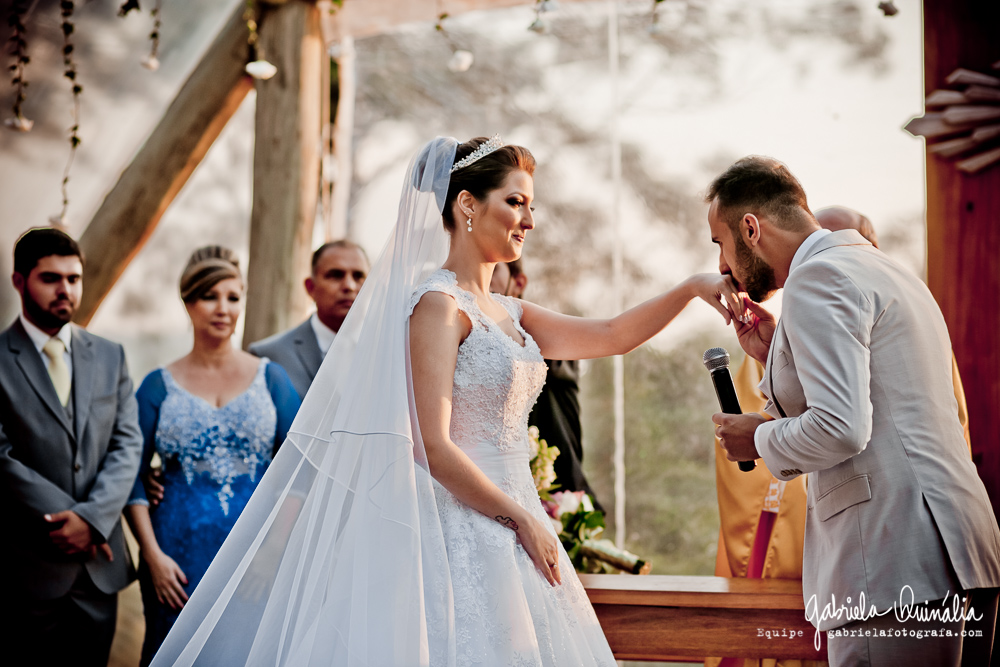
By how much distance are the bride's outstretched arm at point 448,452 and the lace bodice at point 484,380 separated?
0.26 ft

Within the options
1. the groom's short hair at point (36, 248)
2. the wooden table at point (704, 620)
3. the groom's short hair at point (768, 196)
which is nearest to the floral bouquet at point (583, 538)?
the wooden table at point (704, 620)

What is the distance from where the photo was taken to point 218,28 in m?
5.04

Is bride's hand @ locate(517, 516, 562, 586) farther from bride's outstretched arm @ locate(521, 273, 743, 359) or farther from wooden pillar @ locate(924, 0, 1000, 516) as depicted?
wooden pillar @ locate(924, 0, 1000, 516)

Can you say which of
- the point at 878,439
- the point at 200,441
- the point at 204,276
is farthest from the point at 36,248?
the point at 878,439

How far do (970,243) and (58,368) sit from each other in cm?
378

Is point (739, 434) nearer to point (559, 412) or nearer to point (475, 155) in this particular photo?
point (475, 155)

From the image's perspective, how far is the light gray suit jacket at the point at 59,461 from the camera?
292 centimetres

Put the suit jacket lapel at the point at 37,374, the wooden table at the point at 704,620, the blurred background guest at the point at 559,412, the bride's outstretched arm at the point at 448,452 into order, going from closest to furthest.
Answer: the bride's outstretched arm at the point at 448,452 < the wooden table at the point at 704,620 < the suit jacket lapel at the point at 37,374 < the blurred background guest at the point at 559,412

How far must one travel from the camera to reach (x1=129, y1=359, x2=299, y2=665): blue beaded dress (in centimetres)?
308

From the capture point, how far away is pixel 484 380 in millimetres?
2119

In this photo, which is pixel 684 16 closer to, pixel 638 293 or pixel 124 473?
pixel 638 293

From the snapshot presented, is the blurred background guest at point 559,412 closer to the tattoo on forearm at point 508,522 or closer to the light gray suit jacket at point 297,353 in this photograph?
the light gray suit jacket at point 297,353

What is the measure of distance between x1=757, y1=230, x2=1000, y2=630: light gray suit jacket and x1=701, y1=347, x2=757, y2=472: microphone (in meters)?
0.21

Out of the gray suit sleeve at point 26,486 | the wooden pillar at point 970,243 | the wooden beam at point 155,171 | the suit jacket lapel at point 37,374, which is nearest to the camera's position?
the gray suit sleeve at point 26,486
